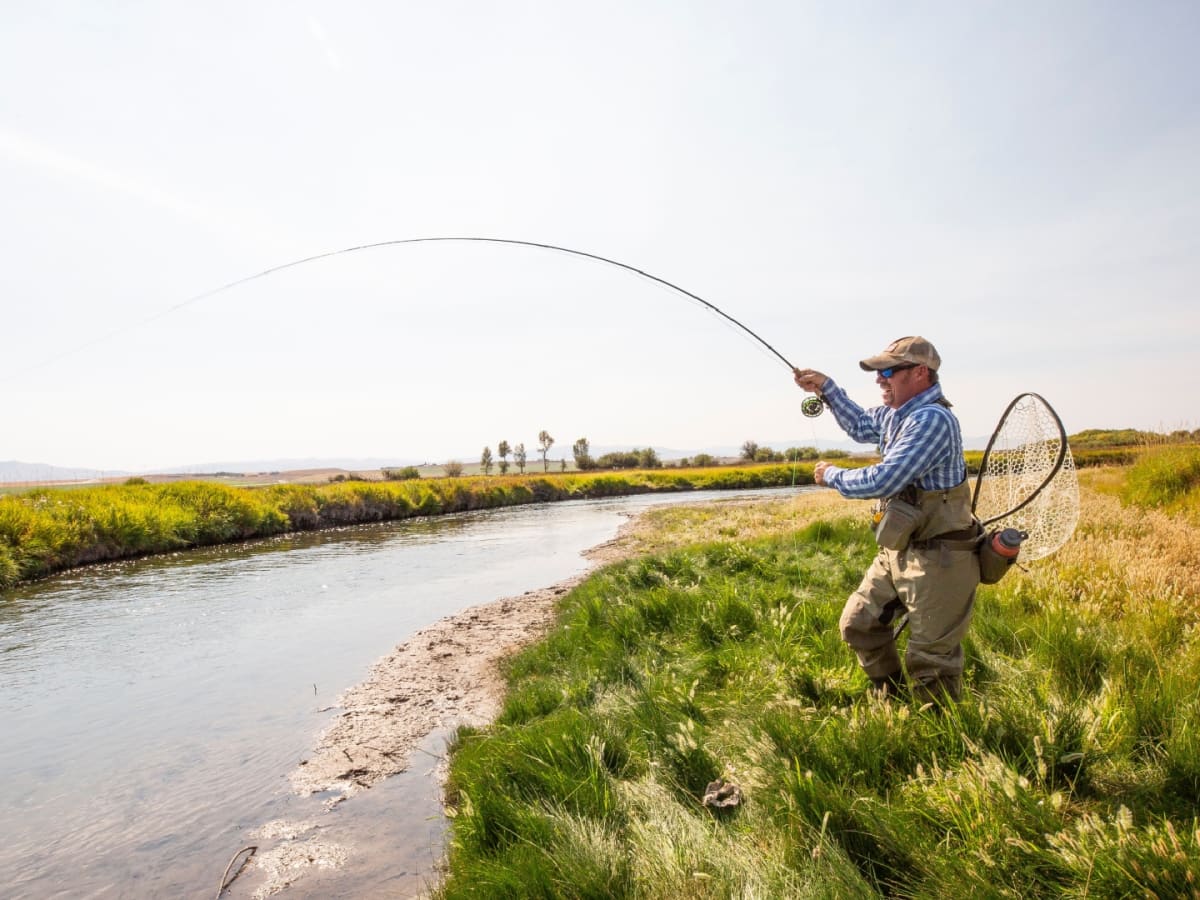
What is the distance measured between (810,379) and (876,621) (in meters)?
1.89

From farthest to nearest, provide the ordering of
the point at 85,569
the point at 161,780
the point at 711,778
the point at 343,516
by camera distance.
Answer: the point at 343,516, the point at 85,569, the point at 161,780, the point at 711,778

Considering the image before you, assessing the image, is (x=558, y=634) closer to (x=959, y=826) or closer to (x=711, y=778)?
(x=711, y=778)

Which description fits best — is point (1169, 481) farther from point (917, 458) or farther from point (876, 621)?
point (917, 458)

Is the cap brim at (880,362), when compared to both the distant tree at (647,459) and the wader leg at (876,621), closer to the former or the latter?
the wader leg at (876,621)

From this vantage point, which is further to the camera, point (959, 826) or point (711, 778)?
point (711, 778)

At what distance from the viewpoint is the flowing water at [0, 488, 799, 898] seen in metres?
4.58

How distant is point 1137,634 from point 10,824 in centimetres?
902

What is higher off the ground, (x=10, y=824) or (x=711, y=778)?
(x=711, y=778)

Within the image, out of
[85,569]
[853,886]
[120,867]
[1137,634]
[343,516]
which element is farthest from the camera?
[343,516]

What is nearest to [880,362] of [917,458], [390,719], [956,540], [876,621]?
[917,458]

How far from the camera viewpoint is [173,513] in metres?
22.0

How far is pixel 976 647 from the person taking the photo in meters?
4.94

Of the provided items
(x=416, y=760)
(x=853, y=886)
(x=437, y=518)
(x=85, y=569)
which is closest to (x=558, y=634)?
(x=416, y=760)

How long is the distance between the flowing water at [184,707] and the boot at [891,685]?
3.25 m
